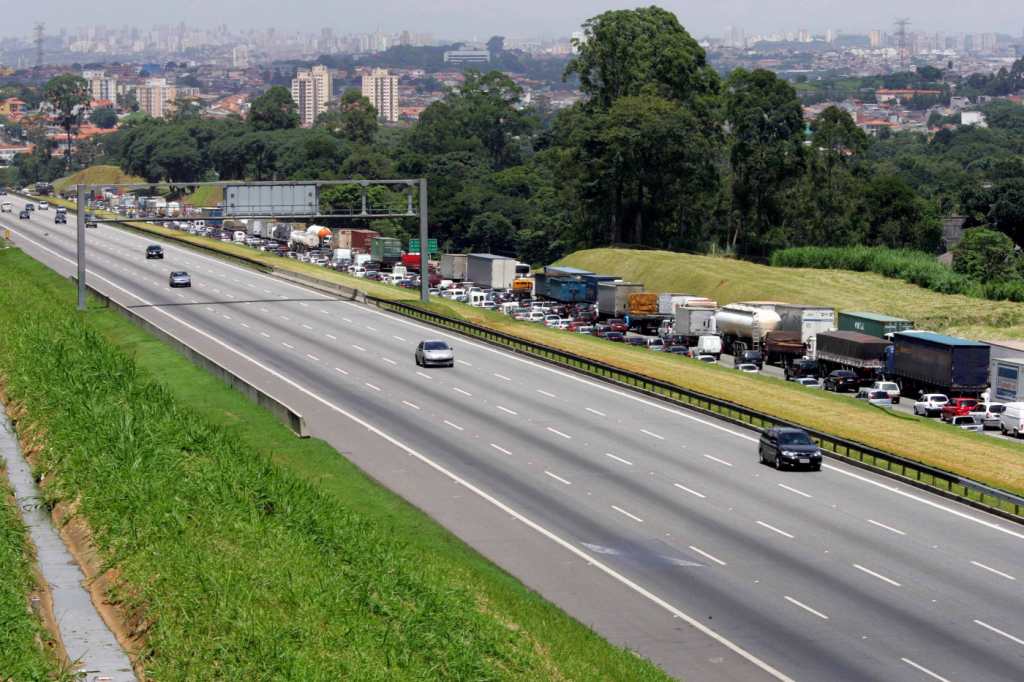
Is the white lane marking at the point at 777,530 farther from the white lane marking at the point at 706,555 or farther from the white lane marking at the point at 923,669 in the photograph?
the white lane marking at the point at 923,669

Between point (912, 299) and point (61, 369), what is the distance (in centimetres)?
6739

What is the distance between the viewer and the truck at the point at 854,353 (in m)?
66.1

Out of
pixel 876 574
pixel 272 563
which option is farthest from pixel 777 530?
pixel 272 563

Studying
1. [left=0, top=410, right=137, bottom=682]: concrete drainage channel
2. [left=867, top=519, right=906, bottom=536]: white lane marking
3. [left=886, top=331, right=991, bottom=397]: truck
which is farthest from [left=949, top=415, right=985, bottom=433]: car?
[left=0, top=410, right=137, bottom=682]: concrete drainage channel

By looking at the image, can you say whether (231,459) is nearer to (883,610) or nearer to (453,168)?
(883,610)

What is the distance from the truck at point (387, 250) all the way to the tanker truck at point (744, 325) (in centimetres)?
4706

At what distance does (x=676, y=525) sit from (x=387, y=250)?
8854 centimetres

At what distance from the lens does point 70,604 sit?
28297 mm

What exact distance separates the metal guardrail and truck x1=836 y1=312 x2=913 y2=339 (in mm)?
20018

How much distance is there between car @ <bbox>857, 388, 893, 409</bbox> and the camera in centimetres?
6106

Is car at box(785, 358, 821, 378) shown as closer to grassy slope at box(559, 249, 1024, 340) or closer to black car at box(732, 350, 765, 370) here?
black car at box(732, 350, 765, 370)

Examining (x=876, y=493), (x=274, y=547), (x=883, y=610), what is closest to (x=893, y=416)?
(x=876, y=493)

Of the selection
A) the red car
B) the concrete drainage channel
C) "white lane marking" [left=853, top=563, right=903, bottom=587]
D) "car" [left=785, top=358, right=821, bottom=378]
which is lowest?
"car" [left=785, top=358, right=821, bottom=378]

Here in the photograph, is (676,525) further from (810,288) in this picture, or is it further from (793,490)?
(810,288)
